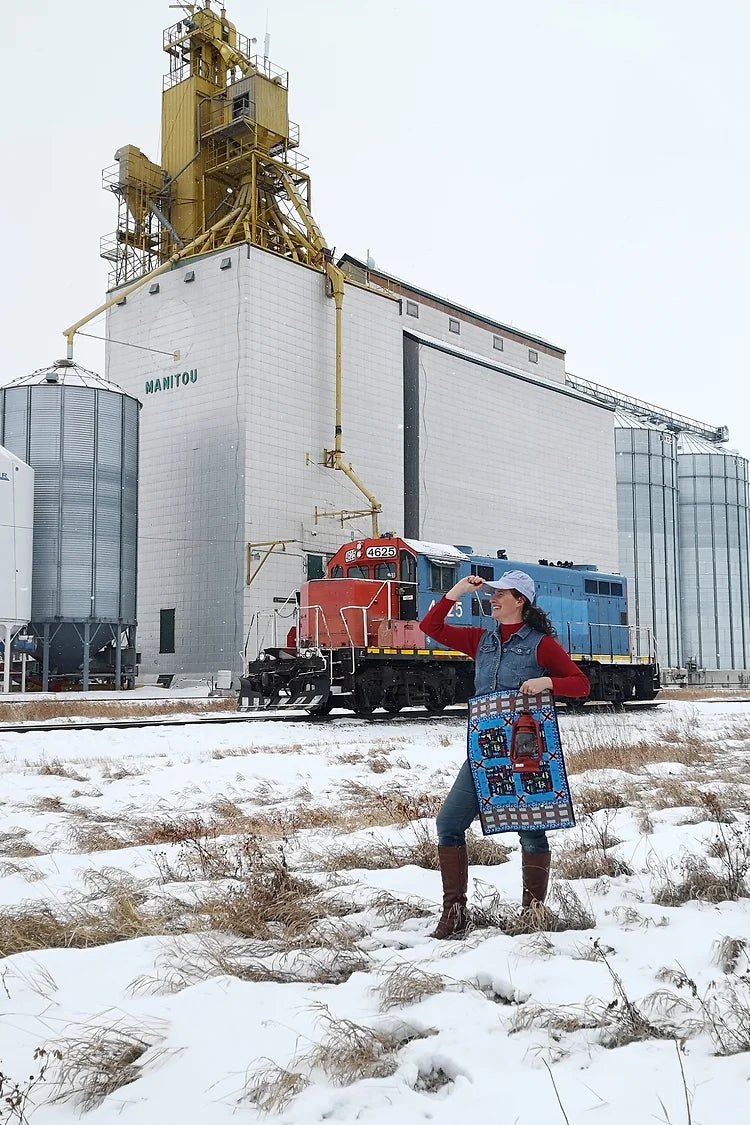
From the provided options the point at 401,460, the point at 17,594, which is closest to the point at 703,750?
the point at 17,594

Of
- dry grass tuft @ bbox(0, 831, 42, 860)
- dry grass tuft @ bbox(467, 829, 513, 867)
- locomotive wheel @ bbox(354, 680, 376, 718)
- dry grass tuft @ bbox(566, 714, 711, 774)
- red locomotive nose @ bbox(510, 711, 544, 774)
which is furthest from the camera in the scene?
locomotive wheel @ bbox(354, 680, 376, 718)

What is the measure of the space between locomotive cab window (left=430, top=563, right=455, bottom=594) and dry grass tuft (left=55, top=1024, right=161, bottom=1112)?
17.5 m

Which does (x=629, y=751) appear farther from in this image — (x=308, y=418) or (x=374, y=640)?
(x=308, y=418)

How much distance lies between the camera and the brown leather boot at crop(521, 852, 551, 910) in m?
4.86

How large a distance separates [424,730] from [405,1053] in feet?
47.3

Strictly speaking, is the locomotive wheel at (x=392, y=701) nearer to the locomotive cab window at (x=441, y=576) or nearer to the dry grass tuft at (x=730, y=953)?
the locomotive cab window at (x=441, y=576)

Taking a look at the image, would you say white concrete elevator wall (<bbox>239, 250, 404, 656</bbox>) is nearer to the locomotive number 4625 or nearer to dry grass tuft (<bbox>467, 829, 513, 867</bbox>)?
the locomotive number 4625

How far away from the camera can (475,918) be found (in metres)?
4.79

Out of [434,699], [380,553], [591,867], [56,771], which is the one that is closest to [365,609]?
[380,553]

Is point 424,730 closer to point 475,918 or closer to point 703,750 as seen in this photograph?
point 703,750

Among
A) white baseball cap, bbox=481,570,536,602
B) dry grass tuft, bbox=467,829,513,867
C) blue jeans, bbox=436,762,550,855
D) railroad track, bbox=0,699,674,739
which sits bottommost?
railroad track, bbox=0,699,674,739

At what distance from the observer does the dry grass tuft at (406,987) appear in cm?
366

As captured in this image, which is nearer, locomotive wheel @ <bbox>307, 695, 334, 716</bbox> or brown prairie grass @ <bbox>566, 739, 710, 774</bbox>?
brown prairie grass @ <bbox>566, 739, 710, 774</bbox>

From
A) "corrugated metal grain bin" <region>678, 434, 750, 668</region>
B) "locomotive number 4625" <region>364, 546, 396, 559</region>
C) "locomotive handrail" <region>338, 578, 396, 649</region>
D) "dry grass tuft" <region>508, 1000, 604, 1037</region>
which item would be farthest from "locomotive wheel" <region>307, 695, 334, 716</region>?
"corrugated metal grain bin" <region>678, 434, 750, 668</region>
